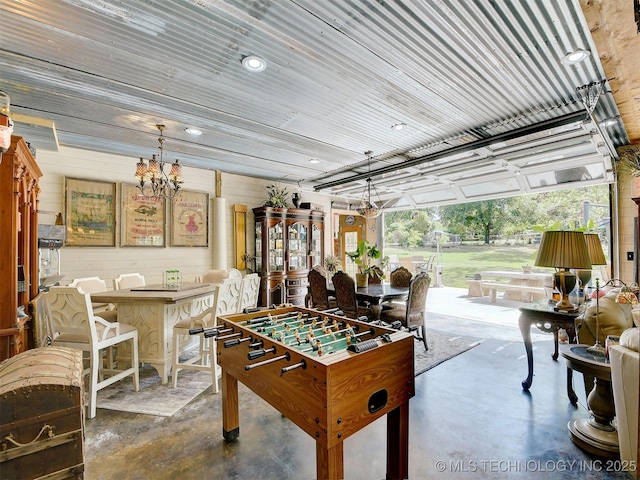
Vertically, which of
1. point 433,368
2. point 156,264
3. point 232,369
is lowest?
point 433,368

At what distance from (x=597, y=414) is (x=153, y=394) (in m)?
3.60

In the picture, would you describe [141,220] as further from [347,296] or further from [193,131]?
[347,296]

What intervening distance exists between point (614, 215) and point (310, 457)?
17.5ft

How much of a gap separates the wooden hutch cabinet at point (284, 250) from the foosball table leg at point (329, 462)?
4478 millimetres

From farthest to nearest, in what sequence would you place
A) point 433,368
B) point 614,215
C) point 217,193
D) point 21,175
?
1. point 217,193
2. point 614,215
3. point 433,368
4. point 21,175

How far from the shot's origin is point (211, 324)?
3.06 metres

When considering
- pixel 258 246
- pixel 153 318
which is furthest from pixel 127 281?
pixel 258 246

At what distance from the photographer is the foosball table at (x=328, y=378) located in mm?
1305

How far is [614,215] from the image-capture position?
433cm

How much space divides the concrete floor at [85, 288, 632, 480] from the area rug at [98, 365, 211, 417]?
95mm

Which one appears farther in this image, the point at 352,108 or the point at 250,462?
the point at 352,108

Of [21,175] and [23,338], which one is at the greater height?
[21,175]

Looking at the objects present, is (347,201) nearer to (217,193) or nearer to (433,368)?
(217,193)

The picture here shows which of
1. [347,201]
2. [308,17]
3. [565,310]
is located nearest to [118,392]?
[308,17]
